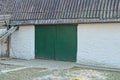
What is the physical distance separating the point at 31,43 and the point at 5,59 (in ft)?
6.22

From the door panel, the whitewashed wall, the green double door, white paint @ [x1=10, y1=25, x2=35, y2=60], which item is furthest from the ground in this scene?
the whitewashed wall

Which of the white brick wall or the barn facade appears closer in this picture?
the barn facade

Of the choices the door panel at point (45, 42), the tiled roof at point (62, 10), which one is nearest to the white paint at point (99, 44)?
the tiled roof at point (62, 10)

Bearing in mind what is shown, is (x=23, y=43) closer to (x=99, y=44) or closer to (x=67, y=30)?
(x=67, y=30)

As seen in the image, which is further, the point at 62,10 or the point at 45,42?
the point at 45,42

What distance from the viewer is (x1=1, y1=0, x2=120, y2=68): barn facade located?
50.2 ft

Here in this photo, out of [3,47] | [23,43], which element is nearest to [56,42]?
[23,43]

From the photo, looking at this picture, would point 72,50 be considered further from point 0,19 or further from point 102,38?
point 0,19

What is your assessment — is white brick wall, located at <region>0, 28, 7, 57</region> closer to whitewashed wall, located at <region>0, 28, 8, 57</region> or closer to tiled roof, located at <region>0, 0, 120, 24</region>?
whitewashed wall, located at <region>0, 28, 8, 57</region>

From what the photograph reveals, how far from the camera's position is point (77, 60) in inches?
651

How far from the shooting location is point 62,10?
674 inches

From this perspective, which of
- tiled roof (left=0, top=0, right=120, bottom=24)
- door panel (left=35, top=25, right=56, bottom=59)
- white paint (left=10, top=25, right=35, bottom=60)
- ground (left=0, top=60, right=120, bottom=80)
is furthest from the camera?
white paint (left=10, top=25, right=35, bottom=60)

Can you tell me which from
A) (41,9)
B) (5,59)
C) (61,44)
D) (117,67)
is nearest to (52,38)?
(61,44)

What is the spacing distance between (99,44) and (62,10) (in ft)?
10.1
